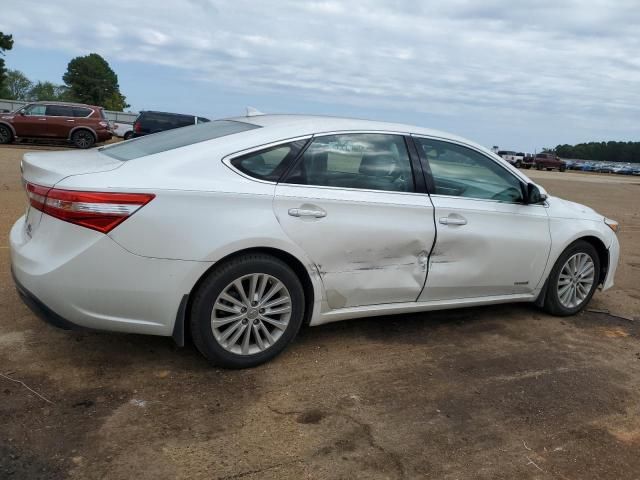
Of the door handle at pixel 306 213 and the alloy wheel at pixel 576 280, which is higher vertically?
the door handle at pixel 306 213

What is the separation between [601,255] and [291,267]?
10.3ft

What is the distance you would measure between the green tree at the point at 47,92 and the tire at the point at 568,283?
112723 millimetres

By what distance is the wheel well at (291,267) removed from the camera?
3.41 meters

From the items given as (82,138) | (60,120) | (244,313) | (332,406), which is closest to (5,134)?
(60,120)

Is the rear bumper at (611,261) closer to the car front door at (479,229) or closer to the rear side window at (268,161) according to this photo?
the car front door at (479,229)

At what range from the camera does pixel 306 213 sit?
3643 mm

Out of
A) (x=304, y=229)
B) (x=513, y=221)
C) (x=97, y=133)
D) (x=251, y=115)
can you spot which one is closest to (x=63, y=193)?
(x=304, y=229)

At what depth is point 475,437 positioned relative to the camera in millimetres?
3098

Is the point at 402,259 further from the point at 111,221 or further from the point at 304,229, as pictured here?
the point at 111,221

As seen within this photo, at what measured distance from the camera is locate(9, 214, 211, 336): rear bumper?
125 inches

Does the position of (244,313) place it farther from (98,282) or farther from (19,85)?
(19,85)

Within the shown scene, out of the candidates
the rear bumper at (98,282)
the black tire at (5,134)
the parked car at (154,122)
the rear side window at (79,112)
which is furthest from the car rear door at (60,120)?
the rear bumper at (98,282)

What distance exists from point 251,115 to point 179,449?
266cm

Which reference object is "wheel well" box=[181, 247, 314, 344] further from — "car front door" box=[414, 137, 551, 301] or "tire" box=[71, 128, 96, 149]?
"tire" box=[71, 128, 96, 149]
